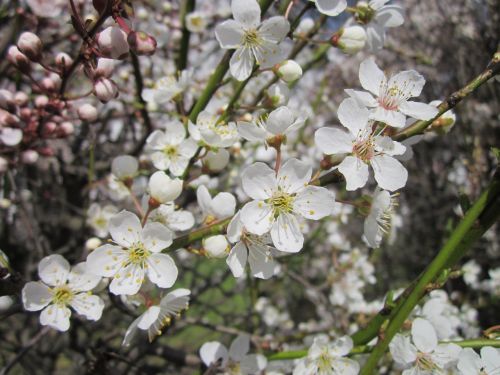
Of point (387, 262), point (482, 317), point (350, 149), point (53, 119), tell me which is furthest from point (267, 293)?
point (350, 149)

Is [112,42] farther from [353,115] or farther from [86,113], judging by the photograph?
[353,115]

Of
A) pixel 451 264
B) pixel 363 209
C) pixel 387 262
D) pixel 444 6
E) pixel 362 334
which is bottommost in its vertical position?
pixel 387 262

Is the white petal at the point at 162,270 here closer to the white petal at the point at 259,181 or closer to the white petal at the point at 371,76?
the white petal at the point at 259,181

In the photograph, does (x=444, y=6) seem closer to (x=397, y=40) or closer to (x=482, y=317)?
(x=397, y=40)

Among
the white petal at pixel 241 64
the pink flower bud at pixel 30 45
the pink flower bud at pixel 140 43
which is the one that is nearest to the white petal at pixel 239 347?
the white petal at pixel 241 64

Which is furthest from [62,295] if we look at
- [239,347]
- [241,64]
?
[241,64]

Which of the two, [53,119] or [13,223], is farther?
[13,223]
